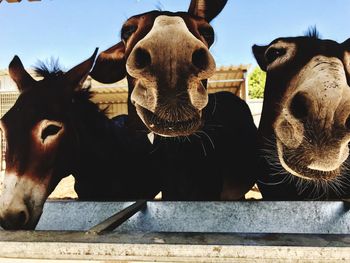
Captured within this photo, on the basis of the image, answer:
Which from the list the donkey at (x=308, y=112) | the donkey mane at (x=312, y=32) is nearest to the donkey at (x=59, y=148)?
the donkey at (x=308, y=112)

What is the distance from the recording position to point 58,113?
1729 millimetres

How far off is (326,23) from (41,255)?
79.2 inches

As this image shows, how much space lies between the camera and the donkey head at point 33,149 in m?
1.47

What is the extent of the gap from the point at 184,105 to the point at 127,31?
2.13 ft

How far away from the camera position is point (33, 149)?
1.56m

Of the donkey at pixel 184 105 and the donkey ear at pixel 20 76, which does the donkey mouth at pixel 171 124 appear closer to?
the donkey at pixel 184 105

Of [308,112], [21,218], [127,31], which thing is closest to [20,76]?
[127,31]

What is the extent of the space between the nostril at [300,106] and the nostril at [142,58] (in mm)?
576

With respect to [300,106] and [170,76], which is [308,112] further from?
[170,76]

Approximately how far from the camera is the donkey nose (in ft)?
4.65

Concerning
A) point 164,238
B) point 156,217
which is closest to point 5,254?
point 164,238

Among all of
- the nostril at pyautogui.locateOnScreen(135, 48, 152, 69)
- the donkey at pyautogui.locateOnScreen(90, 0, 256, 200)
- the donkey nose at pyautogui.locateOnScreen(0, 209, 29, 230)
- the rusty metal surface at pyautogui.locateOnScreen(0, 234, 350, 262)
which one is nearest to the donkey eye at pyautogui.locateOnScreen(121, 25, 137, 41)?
the donkey at pyautogui.locateOnScreen(90, 0, 256, 200)

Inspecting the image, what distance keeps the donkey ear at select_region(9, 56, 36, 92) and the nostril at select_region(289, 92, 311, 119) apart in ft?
4.23

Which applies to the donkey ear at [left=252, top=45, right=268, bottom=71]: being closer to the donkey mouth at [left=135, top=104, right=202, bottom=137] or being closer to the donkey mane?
the donkey mane
